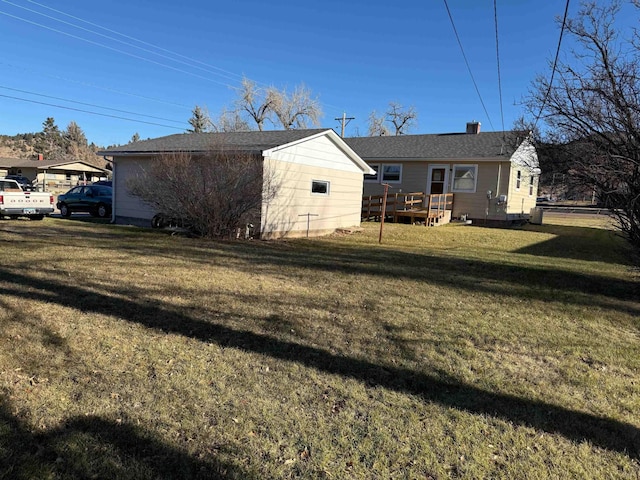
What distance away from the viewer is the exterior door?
20972 mm

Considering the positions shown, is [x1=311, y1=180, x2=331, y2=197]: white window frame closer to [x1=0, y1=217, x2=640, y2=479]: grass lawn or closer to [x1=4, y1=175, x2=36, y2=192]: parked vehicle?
[x1=0, y1=217, x2=640, y2=479]: grass lawn

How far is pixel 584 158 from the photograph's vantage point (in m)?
7.17

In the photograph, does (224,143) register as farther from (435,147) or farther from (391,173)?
(435,147)

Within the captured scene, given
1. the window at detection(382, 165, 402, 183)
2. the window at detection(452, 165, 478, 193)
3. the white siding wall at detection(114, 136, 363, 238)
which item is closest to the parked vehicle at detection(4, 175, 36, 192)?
the white siding wall at detection(114, 136, 363, 238)

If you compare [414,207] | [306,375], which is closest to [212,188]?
[306,375]

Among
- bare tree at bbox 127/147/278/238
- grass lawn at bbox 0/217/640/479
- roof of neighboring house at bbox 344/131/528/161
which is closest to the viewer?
grass lawn at bbox 0/217/640/479

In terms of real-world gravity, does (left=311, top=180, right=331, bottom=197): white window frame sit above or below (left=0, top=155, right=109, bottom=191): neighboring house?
below

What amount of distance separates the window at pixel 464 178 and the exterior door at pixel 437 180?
0.43 m

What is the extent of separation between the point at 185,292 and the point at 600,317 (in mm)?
6061

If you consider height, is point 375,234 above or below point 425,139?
below

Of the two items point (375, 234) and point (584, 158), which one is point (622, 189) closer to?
point (584, 158)

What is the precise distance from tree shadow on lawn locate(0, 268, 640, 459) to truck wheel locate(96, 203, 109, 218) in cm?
1449

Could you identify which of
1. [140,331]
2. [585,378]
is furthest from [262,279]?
[585,378]

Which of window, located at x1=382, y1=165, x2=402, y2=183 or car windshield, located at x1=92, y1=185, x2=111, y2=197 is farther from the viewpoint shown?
window, located at x1=382, y1=165, x2=402, y2=183
